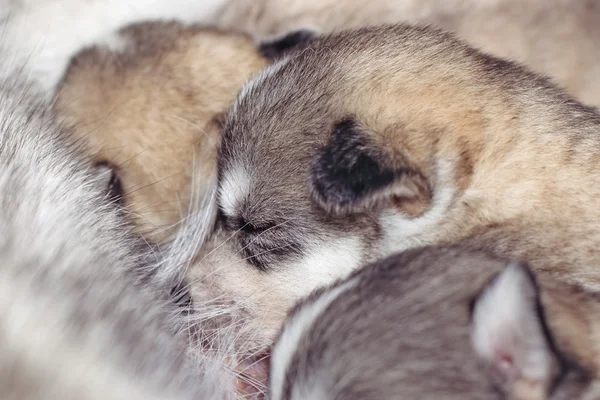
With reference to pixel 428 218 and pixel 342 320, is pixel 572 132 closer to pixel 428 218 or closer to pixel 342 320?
pixel 428 218

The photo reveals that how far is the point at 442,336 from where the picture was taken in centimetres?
90

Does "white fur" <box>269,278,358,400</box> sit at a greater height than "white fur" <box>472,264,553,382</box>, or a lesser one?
lesser

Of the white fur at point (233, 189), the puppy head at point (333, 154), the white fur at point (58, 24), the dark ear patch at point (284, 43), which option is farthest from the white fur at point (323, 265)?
the white fur at point (58, 24)

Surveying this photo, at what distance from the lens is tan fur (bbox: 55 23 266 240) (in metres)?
1.46

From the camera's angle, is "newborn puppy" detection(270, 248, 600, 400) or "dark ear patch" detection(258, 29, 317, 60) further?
"dark ear patch" detection(258, 29, 317, 60)

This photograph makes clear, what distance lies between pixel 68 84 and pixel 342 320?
914 mm

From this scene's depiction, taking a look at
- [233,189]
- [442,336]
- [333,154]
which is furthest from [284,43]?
[442,336]

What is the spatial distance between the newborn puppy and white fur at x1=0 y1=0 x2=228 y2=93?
93cm

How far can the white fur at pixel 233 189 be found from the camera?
1.29 meters

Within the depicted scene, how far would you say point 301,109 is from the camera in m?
1.25

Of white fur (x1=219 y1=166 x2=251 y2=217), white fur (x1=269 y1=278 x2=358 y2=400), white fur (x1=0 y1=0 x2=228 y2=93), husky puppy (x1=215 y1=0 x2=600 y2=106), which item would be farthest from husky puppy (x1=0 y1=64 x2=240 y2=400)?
husky puppy (x1=215 y1=0 x2=600 y2=106)

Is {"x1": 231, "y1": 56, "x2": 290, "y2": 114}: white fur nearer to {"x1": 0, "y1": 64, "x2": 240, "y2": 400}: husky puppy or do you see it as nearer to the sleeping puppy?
the sleeping puppy

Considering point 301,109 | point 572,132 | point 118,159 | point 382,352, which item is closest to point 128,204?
point 118,159

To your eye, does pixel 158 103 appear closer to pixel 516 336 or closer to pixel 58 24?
pixel 58 24
